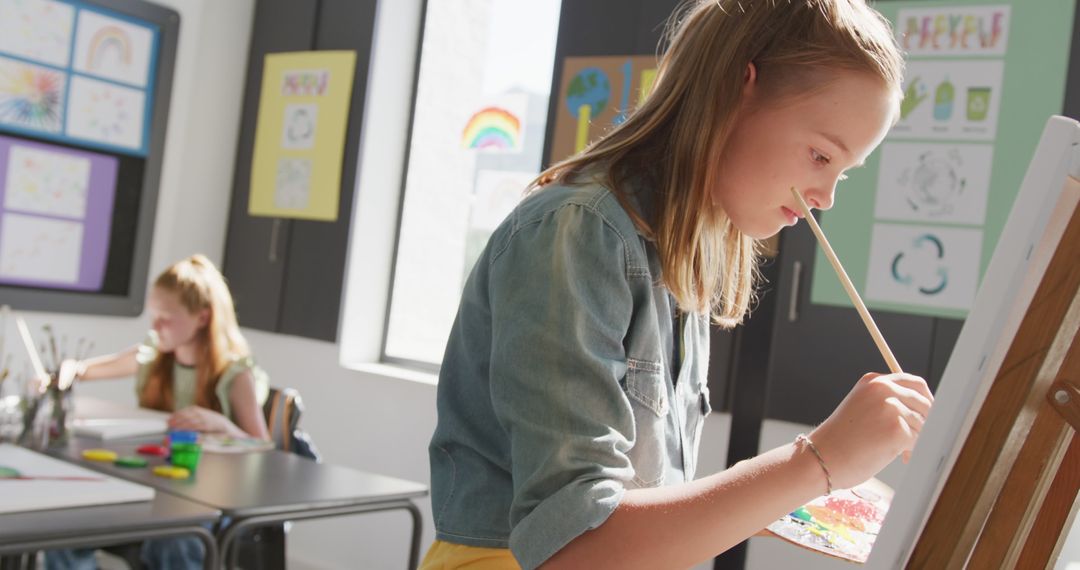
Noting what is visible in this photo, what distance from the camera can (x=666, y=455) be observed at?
104cm

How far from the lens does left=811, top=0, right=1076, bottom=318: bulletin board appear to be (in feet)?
8.68

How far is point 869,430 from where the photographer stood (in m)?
0.87

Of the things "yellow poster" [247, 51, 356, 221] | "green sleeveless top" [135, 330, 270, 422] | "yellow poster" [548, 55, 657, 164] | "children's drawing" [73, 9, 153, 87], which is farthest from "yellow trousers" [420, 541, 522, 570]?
"children's drawing" [73, 9, 153, 87]

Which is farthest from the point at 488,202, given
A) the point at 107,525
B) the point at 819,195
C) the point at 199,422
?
the point at 819,195

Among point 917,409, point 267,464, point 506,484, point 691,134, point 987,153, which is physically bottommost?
point 267,464

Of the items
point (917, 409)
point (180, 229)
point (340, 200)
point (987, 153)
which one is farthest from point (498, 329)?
point (180, 229)

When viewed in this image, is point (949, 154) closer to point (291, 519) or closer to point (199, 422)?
point (291, 519)

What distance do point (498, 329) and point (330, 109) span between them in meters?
3.42

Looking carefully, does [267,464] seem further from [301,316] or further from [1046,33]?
[1046,33]

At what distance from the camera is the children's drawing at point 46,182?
386 centimetres

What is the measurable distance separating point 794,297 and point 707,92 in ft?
6.80

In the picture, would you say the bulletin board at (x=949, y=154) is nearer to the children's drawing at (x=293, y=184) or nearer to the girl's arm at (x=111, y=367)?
the children's drawing at (x=293, y=184)

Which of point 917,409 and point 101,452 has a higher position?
point 917,409

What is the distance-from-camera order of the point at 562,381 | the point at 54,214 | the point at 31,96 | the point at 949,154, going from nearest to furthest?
the point at 562,381 → the point at 949,154 → the point at 31,96 → the point at 54,214
